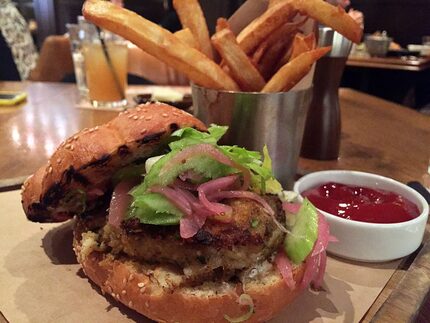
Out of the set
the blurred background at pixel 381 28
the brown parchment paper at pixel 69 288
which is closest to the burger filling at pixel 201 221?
the brown parchment paper at pixel 69 288

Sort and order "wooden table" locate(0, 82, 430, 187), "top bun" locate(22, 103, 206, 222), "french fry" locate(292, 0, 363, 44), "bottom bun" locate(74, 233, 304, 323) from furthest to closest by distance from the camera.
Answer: "wooden table" locate(0, 82, 430, 187), "french fry" locate(292, 0, 363, 44), "top bun" locate(22, 103, 206, 222), "bottom bun" locate(74, 233, 304, 323)

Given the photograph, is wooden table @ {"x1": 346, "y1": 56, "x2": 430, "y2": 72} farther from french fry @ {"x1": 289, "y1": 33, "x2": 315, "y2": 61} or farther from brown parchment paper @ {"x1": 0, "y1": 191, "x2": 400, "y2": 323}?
brown parchment paper @ {"x1": 0, "y1": 191, "x2": 400, "y2": 323}

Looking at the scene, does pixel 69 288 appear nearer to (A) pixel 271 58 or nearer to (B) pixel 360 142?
(A) pixel 271 58

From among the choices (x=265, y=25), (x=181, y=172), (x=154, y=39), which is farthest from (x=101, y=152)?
(x=265, y=25)

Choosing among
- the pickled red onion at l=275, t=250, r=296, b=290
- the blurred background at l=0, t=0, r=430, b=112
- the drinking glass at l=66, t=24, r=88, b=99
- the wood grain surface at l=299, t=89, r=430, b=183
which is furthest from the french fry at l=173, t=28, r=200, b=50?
the blurred background at l=0, t=0, r=430, b=112

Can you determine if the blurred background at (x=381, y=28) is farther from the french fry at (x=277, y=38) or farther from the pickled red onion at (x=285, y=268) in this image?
the pickled red onion at (x=285, y=268)

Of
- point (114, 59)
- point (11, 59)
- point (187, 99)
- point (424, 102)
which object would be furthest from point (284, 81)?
point (424, 102)
